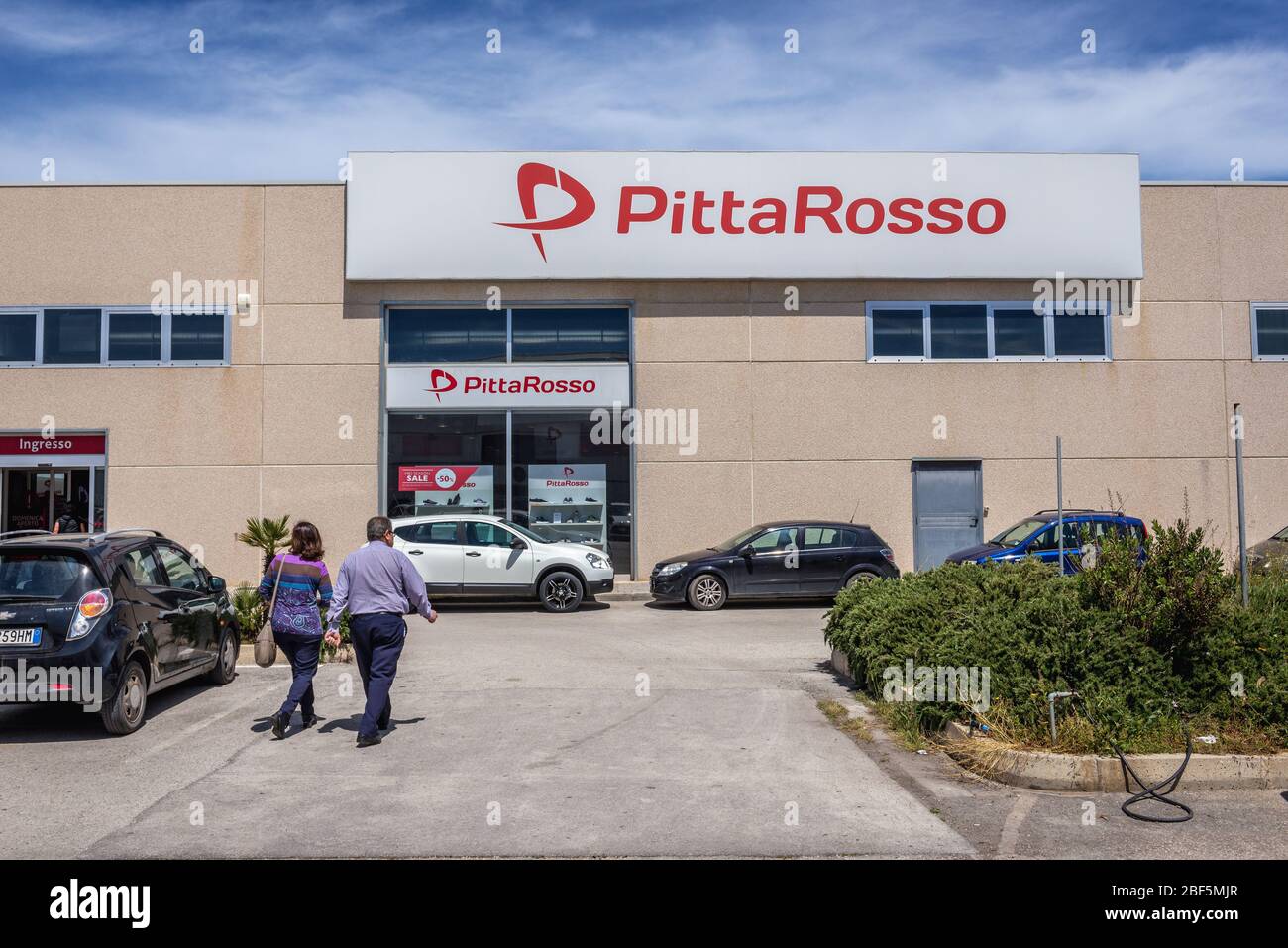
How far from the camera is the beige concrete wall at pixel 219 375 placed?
63.4 feet

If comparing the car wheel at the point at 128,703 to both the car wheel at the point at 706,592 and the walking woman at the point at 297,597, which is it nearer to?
the walking woman at the point at 297,597

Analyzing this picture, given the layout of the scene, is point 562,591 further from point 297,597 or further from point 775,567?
point 297,597

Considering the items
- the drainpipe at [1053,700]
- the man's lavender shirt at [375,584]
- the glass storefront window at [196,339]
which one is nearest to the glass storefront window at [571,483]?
the glass storefront window at [196,339]

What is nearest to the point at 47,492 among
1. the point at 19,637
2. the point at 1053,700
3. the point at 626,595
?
the point at 626,595

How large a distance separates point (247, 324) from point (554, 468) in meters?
6.27

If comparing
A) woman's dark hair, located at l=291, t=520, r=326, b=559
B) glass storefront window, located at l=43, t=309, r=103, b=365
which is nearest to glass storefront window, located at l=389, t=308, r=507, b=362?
glass storefront window, located at l=43, t=309, r=103, b=365

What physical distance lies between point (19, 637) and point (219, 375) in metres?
12.3

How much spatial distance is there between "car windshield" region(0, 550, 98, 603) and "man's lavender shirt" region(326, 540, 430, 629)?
198 centimetres

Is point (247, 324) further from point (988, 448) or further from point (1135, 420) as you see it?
point (1135, 420)

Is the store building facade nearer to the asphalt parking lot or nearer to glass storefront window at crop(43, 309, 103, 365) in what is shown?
glass storefront window at crop(43, 309, 103, 365)

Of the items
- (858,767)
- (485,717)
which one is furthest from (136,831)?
(858,767)

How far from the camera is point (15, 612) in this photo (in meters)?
7.91

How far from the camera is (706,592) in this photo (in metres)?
16.9

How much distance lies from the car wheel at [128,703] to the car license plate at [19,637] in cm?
68
